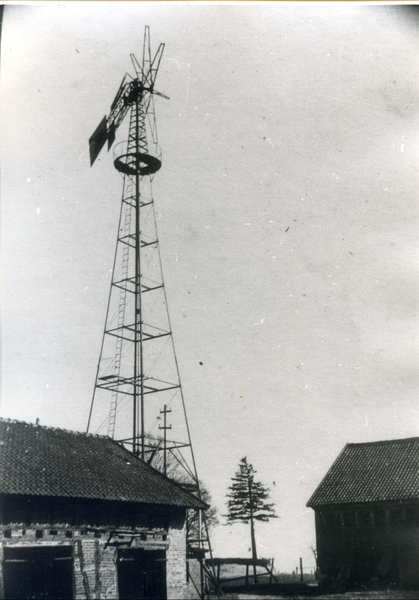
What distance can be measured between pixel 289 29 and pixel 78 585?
49.7 feet

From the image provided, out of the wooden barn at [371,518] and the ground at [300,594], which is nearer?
the ground at [300,594]

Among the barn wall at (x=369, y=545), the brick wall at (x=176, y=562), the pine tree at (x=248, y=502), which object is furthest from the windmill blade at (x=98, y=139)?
the pine tree at (x=248, y=502)

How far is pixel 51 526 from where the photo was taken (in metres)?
15.0

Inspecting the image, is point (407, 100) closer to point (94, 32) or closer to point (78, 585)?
point (94, 32)

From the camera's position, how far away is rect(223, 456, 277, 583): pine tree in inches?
1494

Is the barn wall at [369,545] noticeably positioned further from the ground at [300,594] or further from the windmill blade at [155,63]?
the windmill blade at [155,63]

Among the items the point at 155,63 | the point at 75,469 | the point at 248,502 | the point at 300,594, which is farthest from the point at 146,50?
the point at 248,502

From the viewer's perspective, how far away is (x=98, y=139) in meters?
A: 16.0

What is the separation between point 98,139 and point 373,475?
69.4 ft

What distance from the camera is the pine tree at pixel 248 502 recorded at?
37938 millimetres

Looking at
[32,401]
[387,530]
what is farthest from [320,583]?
[32,401]

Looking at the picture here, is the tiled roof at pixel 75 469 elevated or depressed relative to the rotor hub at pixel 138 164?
depressed

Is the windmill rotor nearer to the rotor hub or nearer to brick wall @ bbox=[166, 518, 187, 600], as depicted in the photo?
the rotor hub

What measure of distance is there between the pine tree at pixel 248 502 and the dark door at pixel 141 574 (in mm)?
20956
